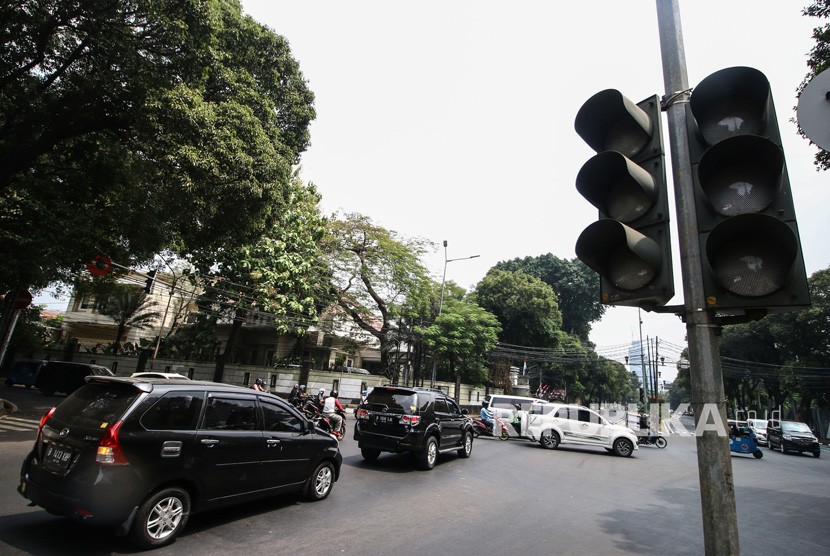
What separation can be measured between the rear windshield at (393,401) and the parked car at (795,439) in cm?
2539

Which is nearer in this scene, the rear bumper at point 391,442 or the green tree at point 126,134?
the rear bumper at point 391,442

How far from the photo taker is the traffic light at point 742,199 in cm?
187

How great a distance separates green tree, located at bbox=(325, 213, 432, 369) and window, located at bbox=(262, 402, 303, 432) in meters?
20.0

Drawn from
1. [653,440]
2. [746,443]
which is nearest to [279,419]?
[653,440]

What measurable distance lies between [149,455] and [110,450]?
369mm

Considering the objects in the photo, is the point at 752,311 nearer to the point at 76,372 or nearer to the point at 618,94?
the point at 618,94

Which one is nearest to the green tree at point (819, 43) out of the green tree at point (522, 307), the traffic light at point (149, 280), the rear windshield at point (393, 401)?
the rear windshield at point (393, 401)

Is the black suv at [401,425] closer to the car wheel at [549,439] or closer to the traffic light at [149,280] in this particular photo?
the car wheel at [549,439]

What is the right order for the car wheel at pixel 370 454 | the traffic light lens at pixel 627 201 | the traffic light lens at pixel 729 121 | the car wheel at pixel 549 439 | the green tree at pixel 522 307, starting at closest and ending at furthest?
1. the traffic light lens at pixel 729 121
2. the traffic light lens at pixel 627 201
3. the car wheel at pixel 370 454
4. the car wheel at pixel 549 439
5. the green tree at pixel 522 307

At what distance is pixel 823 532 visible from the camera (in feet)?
24.0

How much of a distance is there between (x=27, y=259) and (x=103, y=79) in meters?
5.01

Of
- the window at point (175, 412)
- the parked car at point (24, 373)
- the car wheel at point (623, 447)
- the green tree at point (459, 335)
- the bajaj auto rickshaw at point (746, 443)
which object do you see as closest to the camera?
the window at point (175, 412)

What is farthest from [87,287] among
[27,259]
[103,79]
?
[103,79]

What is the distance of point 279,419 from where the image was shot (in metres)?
6.45
